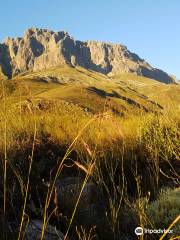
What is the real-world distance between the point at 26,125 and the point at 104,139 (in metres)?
1.15

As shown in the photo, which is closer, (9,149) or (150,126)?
(9,149)

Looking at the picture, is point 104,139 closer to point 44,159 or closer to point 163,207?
point 44,159

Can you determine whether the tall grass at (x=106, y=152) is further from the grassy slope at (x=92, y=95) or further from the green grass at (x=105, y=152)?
the grassy slope at (x=92, y=95)

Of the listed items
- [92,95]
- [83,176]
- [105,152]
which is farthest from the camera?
[92,95]

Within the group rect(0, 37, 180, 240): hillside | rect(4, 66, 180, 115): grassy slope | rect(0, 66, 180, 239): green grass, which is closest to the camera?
rect(0, 37, 180, 240): hillside

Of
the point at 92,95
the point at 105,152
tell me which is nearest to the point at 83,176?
the point at 105,152

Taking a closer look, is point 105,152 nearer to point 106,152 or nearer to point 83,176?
point 106,152

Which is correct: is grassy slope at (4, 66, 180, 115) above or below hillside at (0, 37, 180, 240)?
above

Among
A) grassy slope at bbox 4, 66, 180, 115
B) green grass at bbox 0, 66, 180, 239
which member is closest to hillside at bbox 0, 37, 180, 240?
green grass at bbox 0, 66, 180, 239

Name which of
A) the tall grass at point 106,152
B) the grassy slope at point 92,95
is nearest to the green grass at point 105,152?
the tall grass at point 106,152

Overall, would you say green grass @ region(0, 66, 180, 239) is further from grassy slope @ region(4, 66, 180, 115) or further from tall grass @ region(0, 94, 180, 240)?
grassy slope @ region(4, 66, 180, 115)

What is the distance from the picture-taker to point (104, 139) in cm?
580

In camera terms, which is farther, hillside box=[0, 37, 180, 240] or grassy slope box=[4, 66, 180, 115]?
grassy slope box=[4, 66, 180, 115]

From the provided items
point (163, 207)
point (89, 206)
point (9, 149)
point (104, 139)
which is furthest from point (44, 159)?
point (163, 207)
